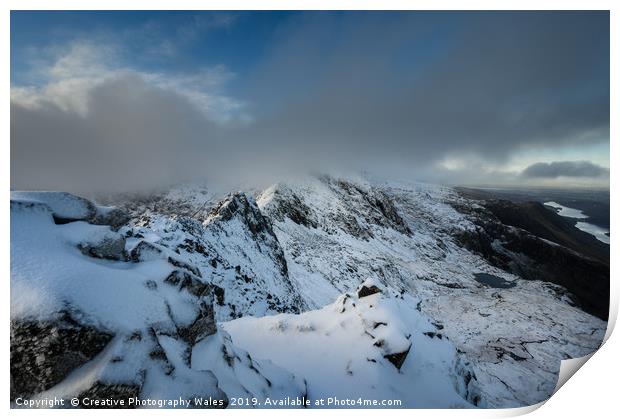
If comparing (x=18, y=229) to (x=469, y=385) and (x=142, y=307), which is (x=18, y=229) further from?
(x=469, y=385)

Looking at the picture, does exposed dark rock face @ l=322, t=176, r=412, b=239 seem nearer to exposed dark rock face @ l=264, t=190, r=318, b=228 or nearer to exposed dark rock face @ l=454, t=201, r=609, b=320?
exposed dark rock face @ l=264, t=190, r=318, b=228

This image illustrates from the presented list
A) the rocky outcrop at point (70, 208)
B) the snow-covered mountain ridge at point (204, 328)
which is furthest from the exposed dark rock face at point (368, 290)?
the rocky outcrop at point (70, 208)

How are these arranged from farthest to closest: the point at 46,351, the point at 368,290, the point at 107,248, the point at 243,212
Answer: the point at 243,212 → the point at 368,290 → the point at 107,248 → the point at 46,351

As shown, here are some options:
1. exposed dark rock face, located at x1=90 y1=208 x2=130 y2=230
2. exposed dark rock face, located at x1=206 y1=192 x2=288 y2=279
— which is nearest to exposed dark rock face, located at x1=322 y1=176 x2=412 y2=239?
exposed dark rock face, located at x1=206 y1=192 x2=288 y2=279

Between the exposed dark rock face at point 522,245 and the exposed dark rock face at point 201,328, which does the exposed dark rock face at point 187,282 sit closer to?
the exposed dark rock face at point 201,328

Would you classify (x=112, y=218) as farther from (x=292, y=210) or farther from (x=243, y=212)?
(x=292, y=210)

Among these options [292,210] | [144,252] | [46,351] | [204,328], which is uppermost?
[144,252]

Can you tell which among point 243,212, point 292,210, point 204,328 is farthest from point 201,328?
point 292,210
